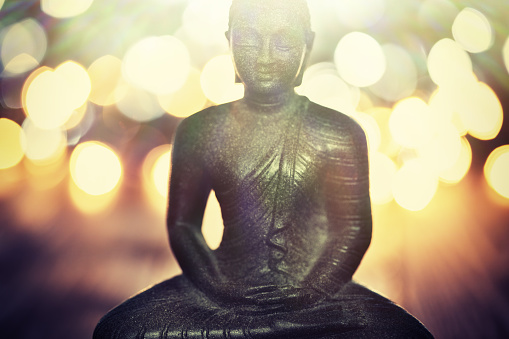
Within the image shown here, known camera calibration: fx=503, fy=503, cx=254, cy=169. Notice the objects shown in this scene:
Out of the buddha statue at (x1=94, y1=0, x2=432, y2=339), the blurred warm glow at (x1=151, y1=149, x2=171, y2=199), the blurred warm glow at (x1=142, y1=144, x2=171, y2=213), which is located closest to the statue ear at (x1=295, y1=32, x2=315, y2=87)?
the buddha statue at (x1=94, y1=0, x2=432, y2=339)

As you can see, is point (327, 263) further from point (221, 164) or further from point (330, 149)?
point (221, 164)

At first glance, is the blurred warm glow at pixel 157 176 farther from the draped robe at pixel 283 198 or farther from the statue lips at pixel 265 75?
the statue lips at pixel 265 75

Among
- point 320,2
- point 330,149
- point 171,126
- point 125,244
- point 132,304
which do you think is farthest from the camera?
point 171,126

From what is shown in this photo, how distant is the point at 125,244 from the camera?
4.65 metres

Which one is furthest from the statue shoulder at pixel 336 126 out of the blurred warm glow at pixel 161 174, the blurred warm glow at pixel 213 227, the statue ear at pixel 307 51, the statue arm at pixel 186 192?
the blurred warm glow at pixel 161 174

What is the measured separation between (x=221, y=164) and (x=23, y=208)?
4.08 metres

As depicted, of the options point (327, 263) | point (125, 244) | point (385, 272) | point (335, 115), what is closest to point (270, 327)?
point (327, 263)

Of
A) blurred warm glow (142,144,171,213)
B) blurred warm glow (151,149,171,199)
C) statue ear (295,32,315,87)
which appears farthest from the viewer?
blurred warm glow (151,149,171,199)

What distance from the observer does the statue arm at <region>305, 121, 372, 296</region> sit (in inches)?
79.5

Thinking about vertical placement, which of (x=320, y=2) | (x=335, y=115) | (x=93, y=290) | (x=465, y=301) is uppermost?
(x=320, y=2)

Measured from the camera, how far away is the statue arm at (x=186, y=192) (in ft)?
6.83

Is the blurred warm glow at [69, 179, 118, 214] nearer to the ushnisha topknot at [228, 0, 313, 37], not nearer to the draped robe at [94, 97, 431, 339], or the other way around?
the draped robe at [94, 97, 431, 339]

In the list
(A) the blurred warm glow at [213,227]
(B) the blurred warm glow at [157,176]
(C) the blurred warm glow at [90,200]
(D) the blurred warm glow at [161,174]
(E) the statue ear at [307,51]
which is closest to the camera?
(E) the statue ear at [307,51]

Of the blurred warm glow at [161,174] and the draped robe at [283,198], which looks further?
the blurred warm glow at [161,174]
